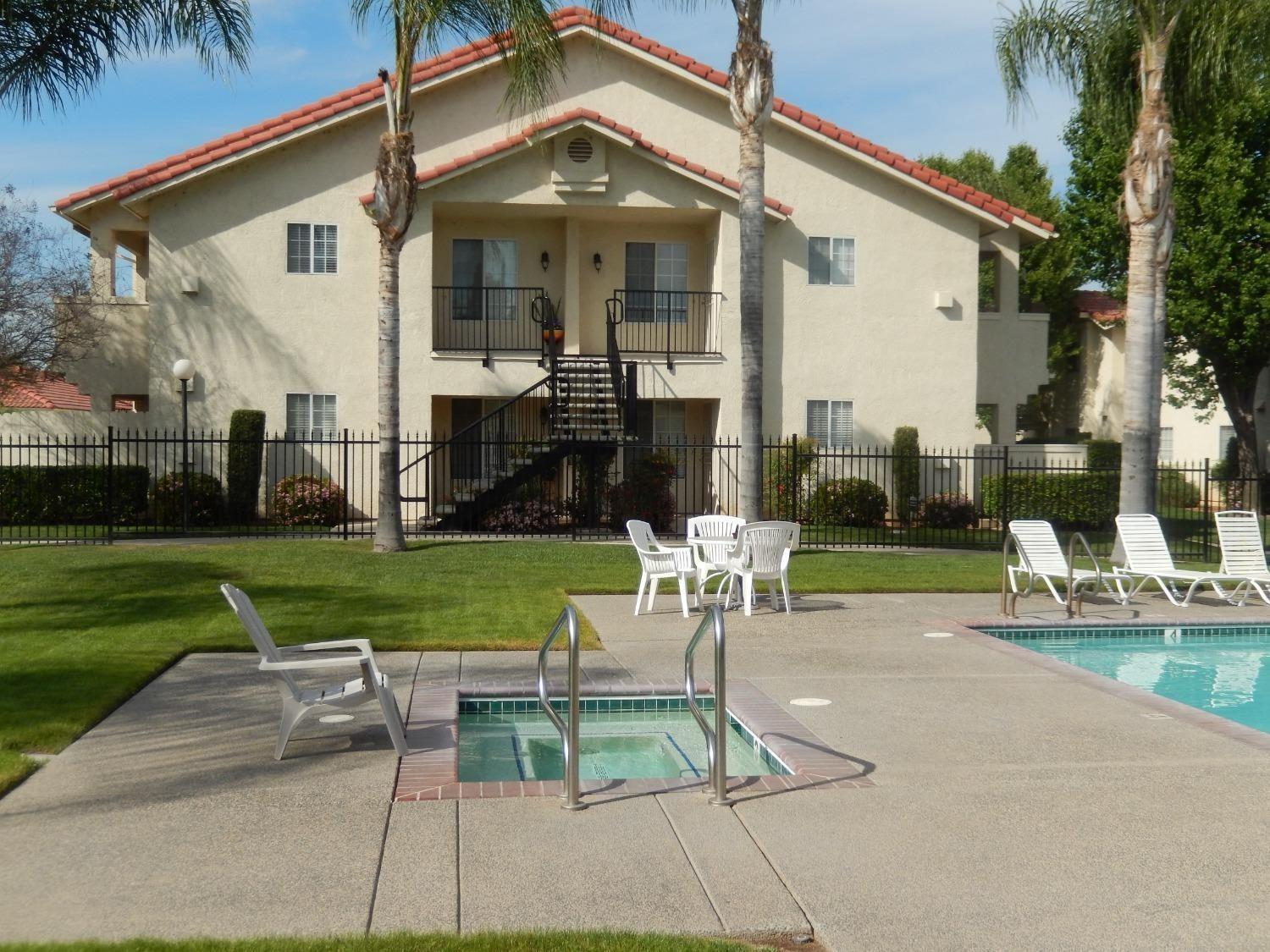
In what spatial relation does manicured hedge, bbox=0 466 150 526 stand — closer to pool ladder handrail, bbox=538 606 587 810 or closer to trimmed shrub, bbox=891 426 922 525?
trimmed shrub, bbox=891 426 922 525

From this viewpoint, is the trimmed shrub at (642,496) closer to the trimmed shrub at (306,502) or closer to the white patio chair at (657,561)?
the trimmed shrub at (306,502)

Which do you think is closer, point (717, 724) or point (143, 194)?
point (717, 724)

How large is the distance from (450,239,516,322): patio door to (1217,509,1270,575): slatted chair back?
15.2 m

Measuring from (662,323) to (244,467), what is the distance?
8981 millimetres

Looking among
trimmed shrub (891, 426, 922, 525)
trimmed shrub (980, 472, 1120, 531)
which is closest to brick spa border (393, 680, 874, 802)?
trimmed shrub (891, 426, 922, 525)

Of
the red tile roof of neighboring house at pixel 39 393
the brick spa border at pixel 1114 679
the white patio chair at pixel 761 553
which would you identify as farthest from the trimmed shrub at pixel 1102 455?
the red tile roof of neighboring house at pixel 39 393

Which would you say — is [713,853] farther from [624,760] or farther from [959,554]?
[959,554]

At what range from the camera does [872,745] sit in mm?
8125

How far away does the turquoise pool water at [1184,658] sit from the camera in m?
10.8

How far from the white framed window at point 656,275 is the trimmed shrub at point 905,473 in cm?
514

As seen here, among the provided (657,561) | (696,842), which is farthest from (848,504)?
(696,842)

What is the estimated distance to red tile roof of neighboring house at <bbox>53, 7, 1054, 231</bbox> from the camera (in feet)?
81.8

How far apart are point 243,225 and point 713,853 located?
2200 cm

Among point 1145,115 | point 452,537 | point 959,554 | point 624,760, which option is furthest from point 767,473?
point 624,760
